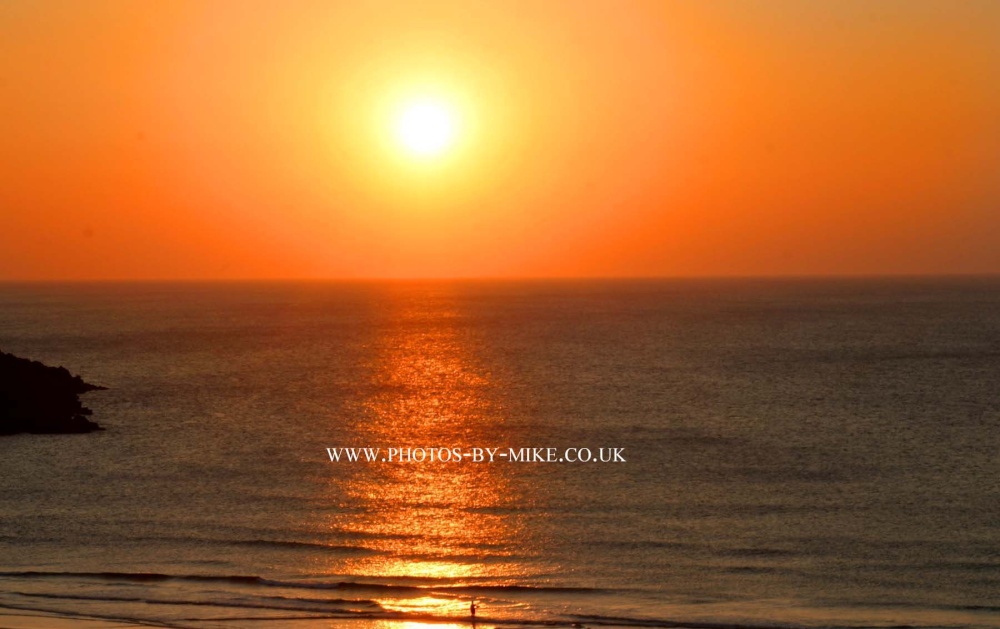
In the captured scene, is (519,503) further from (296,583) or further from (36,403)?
(36,403)

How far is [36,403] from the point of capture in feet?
198

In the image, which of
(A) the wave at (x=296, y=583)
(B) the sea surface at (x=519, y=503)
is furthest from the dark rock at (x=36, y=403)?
(A) the wave at (x=296, y=583)

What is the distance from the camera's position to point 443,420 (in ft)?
211

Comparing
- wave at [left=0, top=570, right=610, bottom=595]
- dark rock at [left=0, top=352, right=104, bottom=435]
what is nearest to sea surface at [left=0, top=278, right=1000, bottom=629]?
wave at [left=0, top=570, right=610, bottom=595]

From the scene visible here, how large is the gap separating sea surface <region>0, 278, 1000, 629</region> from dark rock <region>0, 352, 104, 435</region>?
1986mm

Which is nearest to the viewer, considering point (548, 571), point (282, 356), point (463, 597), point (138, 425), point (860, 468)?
point (463, 597)

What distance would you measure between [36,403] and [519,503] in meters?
33.4

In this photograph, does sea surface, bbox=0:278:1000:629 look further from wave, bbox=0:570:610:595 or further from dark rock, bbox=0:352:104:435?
dark rock, bbox=0:352:104:435

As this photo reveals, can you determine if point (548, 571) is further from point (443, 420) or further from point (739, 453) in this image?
point (443, 420)

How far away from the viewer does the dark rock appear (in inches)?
2267

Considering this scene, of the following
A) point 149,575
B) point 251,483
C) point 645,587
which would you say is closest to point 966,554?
point 645,587

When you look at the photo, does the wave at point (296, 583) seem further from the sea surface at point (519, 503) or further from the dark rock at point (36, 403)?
the dark rock at point (36, 403)

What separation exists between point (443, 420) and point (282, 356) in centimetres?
5242

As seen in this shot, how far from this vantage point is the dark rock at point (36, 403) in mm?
57594
